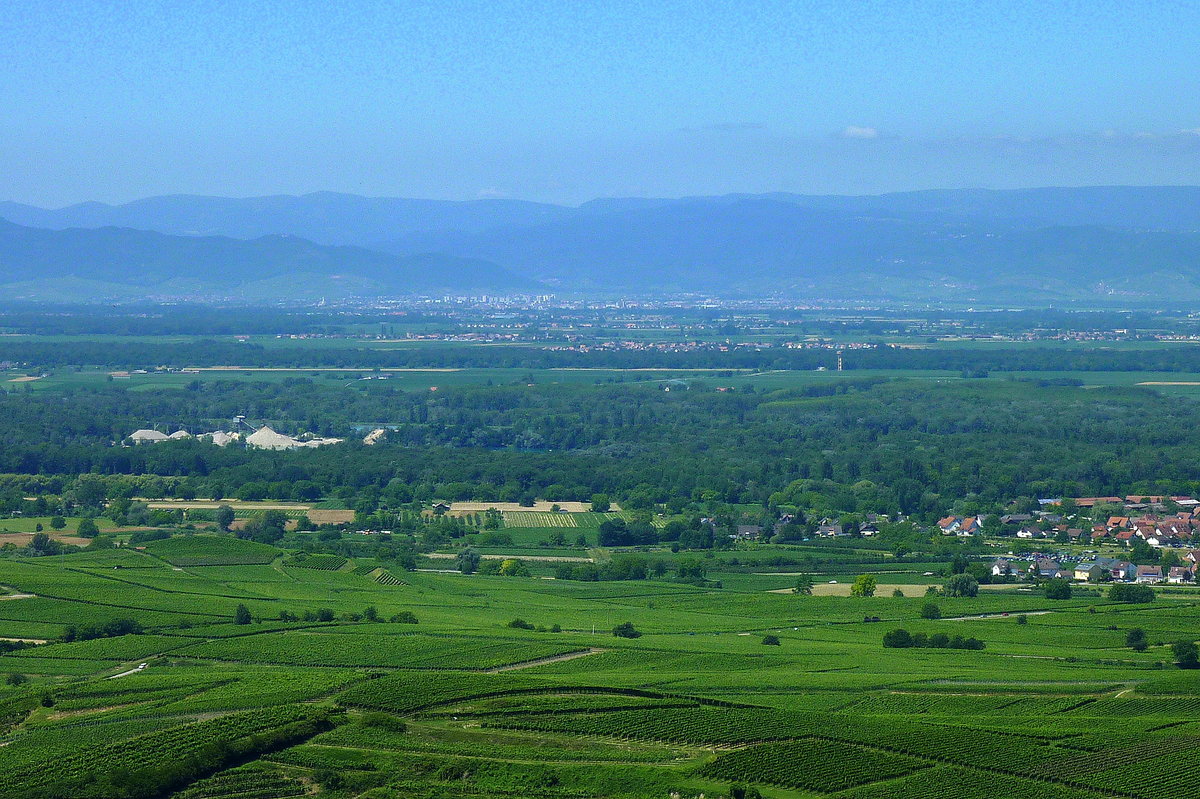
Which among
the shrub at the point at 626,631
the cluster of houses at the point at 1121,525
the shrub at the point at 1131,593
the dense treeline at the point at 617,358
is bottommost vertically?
the shrub at the point at 626,631

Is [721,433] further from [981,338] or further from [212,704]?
[981,338]

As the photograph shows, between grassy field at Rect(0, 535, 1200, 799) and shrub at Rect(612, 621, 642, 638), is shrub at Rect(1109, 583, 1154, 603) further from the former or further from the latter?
shrub at Rect(612, 621, 642, 638)

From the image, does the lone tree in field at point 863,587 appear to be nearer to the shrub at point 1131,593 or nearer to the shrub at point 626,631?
the shrub at point 1131,593

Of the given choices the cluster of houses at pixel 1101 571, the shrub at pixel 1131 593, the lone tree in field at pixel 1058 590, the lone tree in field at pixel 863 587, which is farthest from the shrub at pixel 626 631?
the shrub at pixel 1131 593

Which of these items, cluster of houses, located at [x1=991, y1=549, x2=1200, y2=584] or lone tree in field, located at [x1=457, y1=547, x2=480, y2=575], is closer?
cluster of houses, located at [x1=991, y1=549, x2=1200, y2=584]

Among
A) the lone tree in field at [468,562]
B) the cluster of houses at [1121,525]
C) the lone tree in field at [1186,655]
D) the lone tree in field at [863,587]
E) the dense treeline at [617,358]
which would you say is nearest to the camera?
the lone tree in field at [1186,655]

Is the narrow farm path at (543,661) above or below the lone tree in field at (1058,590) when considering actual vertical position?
below

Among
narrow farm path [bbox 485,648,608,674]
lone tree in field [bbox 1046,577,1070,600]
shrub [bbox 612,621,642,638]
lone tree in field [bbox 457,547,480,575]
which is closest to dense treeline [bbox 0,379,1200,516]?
lone tree in field [bbox 457,547,480,575]
